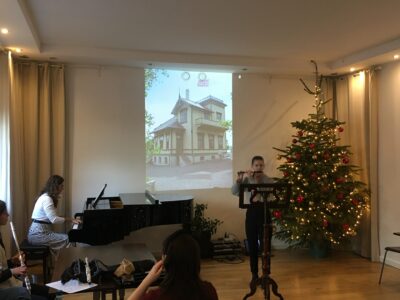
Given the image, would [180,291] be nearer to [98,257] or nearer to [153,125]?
[98,257]

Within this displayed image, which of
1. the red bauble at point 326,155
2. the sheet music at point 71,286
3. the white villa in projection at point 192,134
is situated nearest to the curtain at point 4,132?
the white villa in projection at point 192,134

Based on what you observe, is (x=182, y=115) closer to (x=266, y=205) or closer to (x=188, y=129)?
(x=188, y=129)

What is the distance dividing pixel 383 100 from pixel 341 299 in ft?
9.34

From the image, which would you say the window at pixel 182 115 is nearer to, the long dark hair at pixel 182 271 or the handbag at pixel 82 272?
the handbag at pixel 82 272

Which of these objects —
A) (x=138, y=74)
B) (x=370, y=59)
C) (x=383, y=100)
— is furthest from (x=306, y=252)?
(x=138, y=74)

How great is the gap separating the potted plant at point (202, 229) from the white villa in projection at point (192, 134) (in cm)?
77

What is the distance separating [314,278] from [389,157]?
1.97 m

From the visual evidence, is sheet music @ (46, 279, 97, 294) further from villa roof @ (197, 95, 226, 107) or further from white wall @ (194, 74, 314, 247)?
villa roof @ (197, 95, 226, 107)

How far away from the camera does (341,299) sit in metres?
4.14

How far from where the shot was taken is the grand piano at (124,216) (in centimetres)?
425

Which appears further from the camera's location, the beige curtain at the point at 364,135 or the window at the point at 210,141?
the window at the point at 210,141

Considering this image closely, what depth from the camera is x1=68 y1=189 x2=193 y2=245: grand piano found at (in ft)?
14.0

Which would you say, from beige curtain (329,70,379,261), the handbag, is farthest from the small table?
beige curtain (329,70,379,261)

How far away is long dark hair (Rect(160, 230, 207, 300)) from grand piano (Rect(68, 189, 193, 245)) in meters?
2.73
